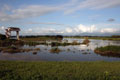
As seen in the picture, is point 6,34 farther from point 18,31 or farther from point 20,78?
point 20,78

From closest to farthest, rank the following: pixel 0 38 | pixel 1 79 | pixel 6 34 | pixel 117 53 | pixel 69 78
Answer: pixel 1 79
pixel 69 78
pixel 117 53
pixel 0 38
pixel 6 34

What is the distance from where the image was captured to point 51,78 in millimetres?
7734

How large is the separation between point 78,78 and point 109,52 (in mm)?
25928

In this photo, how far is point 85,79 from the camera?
7715 millimetres

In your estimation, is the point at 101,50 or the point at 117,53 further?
the point at 101,50

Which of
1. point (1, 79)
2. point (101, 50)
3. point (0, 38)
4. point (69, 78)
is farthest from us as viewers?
point (0, 38)

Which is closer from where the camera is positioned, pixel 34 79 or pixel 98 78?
pixel 34 79

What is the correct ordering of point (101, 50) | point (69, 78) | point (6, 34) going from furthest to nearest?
point (6, 34) → point (101, 50) → point (69, 78)

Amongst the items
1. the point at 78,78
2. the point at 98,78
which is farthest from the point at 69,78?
the point at 98,78

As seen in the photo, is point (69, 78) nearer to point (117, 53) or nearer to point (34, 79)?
point (34, 79)

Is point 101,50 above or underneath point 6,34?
underneath

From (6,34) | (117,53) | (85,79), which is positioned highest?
(6,34)

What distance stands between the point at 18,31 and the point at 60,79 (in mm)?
63994

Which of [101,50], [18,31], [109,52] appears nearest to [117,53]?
[109,52]
